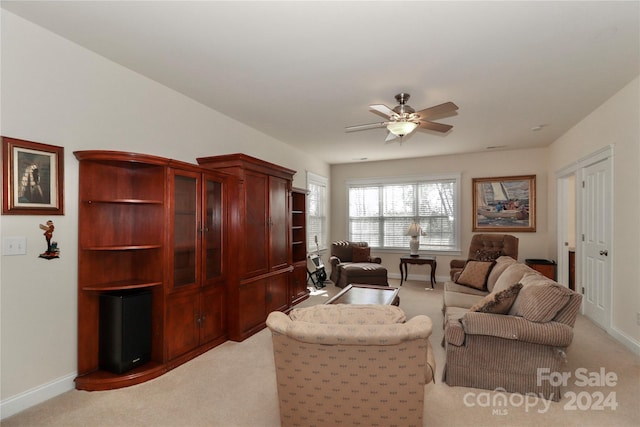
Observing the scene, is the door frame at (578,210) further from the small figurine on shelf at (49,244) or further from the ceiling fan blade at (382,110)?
the small figurine on shelf at (49,244)

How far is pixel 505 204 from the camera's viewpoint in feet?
21.1

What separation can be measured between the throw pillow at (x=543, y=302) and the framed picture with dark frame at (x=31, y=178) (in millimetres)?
3537

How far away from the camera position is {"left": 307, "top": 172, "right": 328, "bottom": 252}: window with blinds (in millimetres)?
6773

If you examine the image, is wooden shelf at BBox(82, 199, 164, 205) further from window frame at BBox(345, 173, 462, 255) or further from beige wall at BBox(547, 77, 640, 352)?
window frame at BBox(345, 173, 462, 255)

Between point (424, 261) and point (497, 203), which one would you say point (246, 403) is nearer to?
point (424, 261)

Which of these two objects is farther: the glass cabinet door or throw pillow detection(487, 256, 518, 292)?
throw pillow detection(487, 256, 518, 292)

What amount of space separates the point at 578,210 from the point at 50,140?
19.4 ft

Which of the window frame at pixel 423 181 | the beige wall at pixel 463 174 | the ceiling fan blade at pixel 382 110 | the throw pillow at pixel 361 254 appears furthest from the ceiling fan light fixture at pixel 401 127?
the window frame at pixel 423 181

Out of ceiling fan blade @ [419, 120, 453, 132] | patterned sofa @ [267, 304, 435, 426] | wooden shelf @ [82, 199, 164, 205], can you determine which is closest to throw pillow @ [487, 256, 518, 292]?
ceiling fan blade @ [419, 120, 453, 132]

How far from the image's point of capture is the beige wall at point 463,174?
6176 millimetres

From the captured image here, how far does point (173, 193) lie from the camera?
2984 mm

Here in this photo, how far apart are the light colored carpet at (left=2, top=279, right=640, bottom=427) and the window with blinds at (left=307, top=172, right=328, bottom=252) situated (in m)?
3.87

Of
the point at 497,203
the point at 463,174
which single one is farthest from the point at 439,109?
the point at 497,203

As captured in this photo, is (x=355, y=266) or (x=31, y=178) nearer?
(x=31, y=178)
